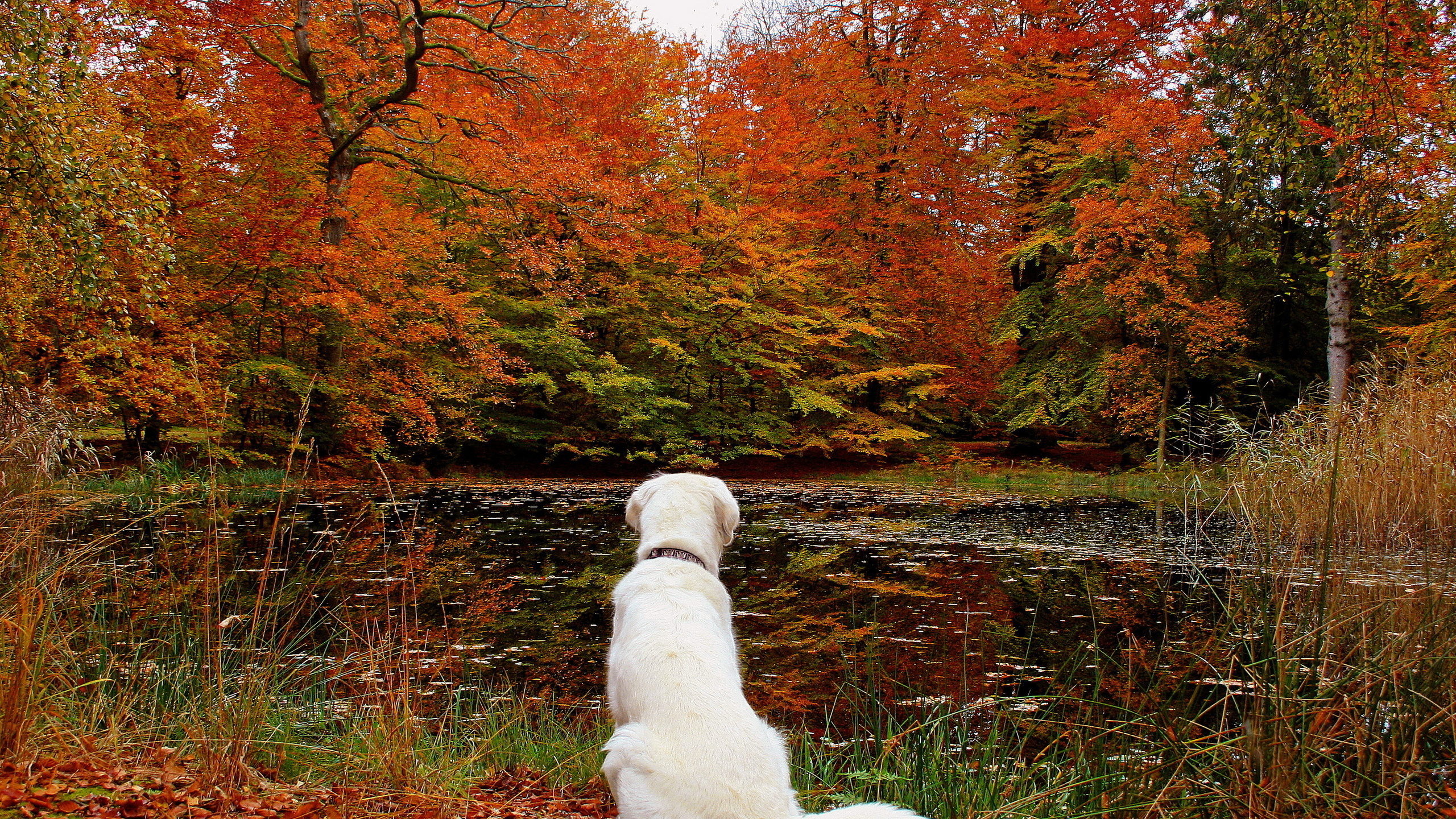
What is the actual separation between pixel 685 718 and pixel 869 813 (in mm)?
512

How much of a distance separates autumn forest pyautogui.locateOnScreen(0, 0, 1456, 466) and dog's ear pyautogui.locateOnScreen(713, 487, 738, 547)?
567 cm

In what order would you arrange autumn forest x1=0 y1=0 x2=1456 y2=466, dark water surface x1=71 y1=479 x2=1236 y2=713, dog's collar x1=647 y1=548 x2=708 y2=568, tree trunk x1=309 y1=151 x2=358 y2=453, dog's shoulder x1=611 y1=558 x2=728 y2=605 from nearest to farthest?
dog's shoulder x1=611 y1=558 x2=728 y2=605
dog's collar x1=647 y1=548 x2=708 y2=568
dark water surface x1=71 y1=479 x2=1236 y2=713
autumn forest x1=0 y1=0 x2=1456 y2=466
tree trunk x1=309 y1=151 x2=358 y2=453

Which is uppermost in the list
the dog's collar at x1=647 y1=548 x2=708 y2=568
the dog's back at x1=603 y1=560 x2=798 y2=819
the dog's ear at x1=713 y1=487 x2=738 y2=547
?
the dog's ear at x1=713 y1=487 x2=738 y2=547

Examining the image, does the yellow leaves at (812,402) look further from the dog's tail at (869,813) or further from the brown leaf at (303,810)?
the dog's tail at (869,813)

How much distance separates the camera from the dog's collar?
314cm

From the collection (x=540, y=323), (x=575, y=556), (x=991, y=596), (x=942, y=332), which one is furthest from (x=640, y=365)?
(x=991, y=596)

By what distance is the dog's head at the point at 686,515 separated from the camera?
3242 millimetres

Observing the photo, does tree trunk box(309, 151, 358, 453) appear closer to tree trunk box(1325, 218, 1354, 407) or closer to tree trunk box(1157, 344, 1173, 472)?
tree trunk box(1157, 344, 1173, 472)

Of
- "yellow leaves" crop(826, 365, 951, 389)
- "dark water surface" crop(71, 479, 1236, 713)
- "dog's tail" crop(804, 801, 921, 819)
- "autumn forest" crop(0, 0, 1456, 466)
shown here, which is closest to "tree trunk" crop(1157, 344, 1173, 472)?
"autumn forest" crop(0, 0, 1456, 466)

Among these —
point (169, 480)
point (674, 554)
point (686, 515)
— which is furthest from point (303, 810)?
point (169, 480)

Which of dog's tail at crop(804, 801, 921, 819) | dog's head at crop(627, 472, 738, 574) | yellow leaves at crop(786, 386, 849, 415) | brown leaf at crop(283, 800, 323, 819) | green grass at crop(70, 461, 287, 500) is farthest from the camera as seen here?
yellow leaves at crop(786, 386, 849, 415)

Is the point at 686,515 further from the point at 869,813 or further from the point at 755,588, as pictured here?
the point at 755,588

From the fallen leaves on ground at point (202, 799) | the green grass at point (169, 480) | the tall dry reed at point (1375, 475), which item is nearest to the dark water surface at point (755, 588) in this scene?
the green grass at point (169, 480)

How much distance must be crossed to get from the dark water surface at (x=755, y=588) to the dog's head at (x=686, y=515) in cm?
84
